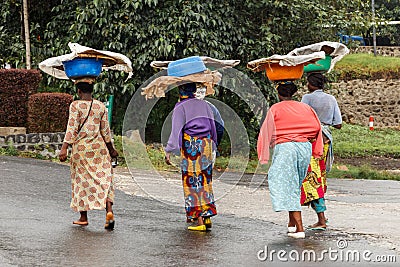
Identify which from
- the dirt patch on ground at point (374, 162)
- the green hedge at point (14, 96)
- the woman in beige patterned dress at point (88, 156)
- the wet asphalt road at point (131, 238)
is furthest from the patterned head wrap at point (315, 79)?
the dirt patch on ground at point (374, 162)

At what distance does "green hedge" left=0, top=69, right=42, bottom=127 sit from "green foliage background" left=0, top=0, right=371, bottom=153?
190cm

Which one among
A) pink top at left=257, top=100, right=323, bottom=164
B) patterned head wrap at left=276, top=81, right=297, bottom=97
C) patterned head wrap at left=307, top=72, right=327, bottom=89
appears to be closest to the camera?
pink top at left=257, top=100, right=323, bottom=164

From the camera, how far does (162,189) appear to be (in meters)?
12.3

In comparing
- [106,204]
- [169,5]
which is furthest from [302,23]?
[106,204]

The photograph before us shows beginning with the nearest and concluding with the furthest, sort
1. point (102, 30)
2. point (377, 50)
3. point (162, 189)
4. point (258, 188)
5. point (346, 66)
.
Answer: point (162, 189)
point (258, 188)
point (102, 30)
point (346, 66)
point (377, 50)

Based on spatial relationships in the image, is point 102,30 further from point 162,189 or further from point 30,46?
point 162,189

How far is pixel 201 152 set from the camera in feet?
28.4

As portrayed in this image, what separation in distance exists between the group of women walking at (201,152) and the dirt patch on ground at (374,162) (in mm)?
12566

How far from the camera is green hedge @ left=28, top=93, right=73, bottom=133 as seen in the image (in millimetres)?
16656

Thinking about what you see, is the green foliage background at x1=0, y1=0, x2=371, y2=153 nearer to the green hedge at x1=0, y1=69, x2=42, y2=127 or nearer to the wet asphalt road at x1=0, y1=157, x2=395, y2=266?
the green hedge at x1=0, y1=69, x2=42, y2=127

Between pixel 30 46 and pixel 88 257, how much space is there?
13441 millimetres

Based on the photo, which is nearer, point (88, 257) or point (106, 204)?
point (88, 257)

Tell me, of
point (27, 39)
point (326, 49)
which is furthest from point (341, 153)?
point (326, 49)

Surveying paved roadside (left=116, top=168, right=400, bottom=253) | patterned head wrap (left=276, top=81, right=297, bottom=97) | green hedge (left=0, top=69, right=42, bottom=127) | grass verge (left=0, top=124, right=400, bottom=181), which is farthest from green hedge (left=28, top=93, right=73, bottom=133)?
patterned head wrap (left=276, top=81, right=297, bottom=97)
